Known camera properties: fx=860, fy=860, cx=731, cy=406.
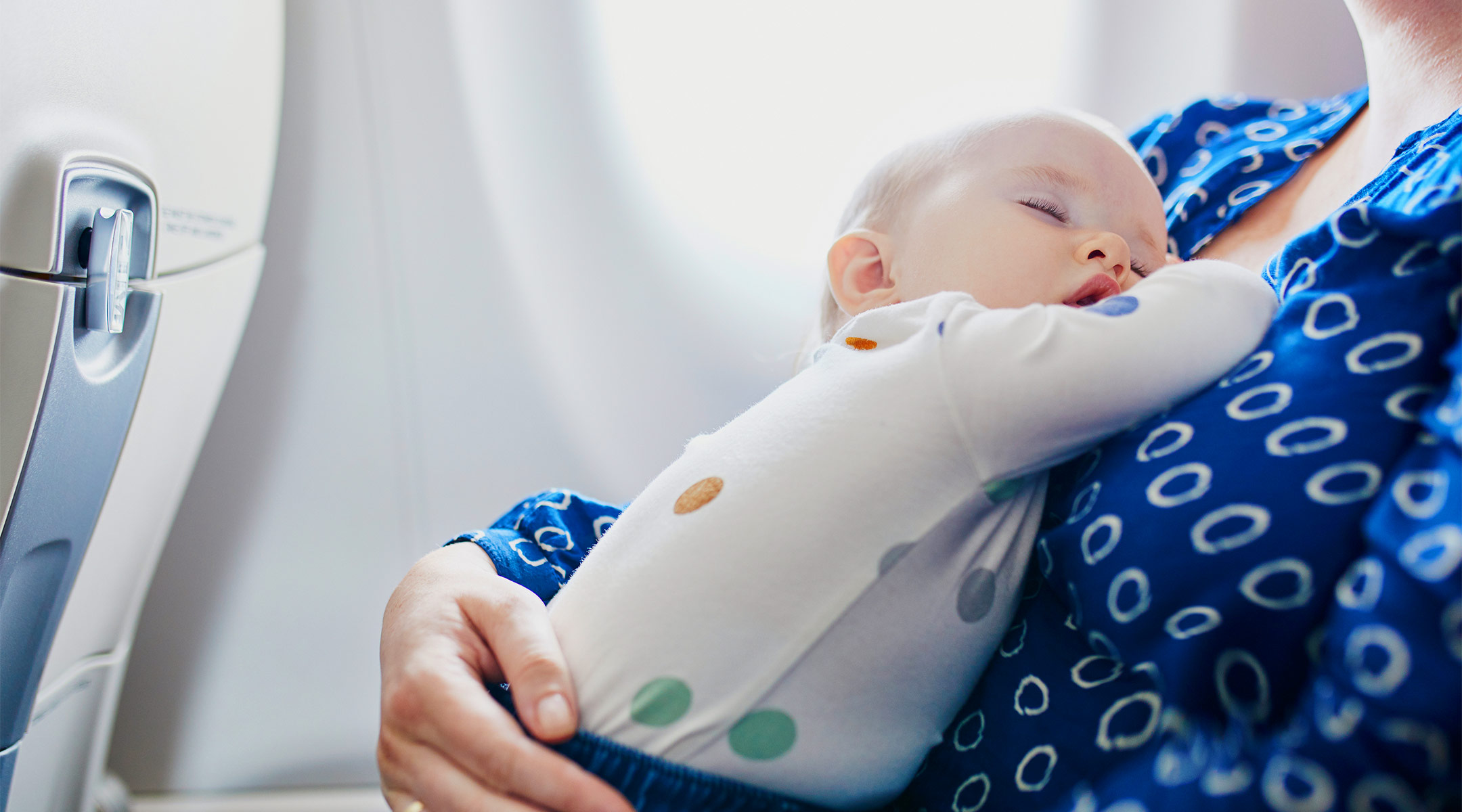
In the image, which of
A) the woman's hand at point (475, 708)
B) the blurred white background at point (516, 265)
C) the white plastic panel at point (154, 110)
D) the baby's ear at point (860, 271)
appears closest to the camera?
the woman's hand at point (475, 708)

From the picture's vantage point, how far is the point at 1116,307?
506 millimetres

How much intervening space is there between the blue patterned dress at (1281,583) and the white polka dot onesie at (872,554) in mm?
35

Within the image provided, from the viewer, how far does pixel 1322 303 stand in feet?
1.50

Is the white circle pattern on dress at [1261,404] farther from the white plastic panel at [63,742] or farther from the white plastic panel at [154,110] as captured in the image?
the white plastic panel at [63,742]

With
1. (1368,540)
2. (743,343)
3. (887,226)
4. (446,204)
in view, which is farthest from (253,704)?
(1368,540)

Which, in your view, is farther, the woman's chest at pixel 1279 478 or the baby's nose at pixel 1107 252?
the baby's nose at pixel 1107 252

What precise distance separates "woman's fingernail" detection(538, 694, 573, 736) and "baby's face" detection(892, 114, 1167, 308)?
0.40m

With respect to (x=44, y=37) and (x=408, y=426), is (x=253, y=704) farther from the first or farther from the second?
(x=44, y=37)

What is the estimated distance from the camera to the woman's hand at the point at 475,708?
0.46m

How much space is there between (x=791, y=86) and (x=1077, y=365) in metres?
0.81

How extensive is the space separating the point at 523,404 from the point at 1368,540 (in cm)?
97

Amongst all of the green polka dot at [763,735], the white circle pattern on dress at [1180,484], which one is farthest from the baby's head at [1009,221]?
the green polka dot at [763,735]

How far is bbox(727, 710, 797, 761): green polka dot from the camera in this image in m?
0.46

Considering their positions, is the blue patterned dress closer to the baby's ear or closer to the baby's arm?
the baby's arm
